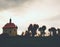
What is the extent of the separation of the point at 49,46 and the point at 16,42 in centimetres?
558

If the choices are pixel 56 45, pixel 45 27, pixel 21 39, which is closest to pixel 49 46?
pixel 56 45

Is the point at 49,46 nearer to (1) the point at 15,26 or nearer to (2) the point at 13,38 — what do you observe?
(2) the point at 13,38

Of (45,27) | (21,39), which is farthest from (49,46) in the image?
(45,27)

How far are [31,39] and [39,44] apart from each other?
65.4 inches

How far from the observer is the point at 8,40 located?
41.9 metres

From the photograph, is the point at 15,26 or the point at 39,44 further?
the point at 15,26

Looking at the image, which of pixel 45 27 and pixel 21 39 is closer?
pixel 21 39

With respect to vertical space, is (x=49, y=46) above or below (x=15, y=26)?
below

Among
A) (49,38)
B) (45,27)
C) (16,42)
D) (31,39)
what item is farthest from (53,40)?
(45,27)

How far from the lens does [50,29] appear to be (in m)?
64.0

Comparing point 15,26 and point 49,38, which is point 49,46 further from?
point 15,26

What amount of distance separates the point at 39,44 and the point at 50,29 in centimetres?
2274

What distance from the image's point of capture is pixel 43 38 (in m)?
42.4

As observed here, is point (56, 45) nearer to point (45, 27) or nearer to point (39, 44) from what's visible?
point (39, 44)
